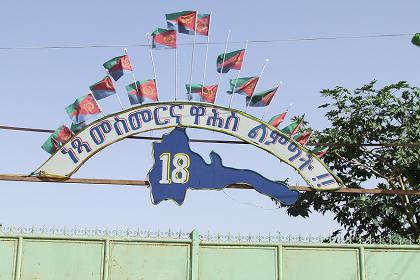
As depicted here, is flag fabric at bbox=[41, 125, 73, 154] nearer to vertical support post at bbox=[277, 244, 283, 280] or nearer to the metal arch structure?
the metal arch structure

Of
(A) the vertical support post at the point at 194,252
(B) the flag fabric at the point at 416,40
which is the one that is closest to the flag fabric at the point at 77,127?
(A) the vertical support post at the point at 194,252

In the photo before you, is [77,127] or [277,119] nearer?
[77,127]

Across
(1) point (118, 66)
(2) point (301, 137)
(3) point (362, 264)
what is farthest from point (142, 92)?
(3) point (362, 264)

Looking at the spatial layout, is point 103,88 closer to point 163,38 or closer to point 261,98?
→ point 163,38

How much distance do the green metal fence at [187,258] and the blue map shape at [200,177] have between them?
1.65 metres

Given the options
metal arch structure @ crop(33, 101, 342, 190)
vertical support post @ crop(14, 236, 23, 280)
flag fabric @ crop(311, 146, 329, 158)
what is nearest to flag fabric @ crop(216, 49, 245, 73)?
metal arch structure @ crop(33, 101, 342, 190)

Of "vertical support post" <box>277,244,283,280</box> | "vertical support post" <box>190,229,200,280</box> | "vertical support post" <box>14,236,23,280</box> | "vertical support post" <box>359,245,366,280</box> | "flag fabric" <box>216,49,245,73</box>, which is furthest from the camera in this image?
"flag fabric" <box>216,49,245,73</box>

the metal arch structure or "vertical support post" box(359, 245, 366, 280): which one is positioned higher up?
the metal arch structure

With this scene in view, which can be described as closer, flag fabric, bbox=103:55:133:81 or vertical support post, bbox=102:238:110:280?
vertical support post, bbox=102:238:110:280

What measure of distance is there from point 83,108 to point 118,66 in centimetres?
131

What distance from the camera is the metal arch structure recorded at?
14.5 meters

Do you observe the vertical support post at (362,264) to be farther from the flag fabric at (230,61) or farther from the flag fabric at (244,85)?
the flag fabric at (230,61)

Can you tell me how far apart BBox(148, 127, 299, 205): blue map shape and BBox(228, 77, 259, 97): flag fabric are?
1666 mm

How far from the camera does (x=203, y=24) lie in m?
14.9
